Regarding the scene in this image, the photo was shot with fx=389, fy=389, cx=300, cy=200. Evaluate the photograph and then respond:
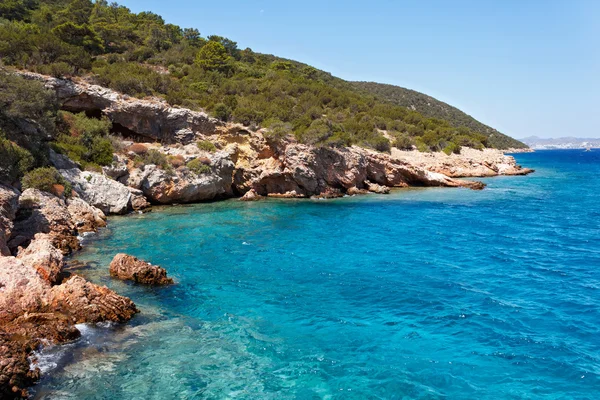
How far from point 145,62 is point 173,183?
24.6 metres

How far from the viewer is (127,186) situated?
26.3 metres

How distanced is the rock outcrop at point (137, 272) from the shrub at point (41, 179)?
843 cm

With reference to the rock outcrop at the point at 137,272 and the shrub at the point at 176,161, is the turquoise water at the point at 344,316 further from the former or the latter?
the shrub at the point at 176,161

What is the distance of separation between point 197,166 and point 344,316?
68.6 ft

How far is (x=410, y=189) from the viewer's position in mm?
38750

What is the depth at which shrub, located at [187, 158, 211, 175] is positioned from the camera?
95.3ft

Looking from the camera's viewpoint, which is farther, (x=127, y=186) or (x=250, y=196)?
(x=250, y=196)

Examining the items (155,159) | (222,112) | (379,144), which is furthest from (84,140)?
(379,144)

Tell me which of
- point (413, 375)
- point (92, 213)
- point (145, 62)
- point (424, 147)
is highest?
point (145, 62)

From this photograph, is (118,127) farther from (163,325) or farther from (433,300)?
(433,300)

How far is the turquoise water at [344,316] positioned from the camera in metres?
8.01

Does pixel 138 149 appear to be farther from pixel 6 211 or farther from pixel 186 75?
pixel 186 75

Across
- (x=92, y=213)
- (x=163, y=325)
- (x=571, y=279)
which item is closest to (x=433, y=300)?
(x=571, y=279)

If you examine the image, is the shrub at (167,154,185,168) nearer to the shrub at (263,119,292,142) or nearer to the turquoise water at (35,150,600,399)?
the turquoise water at (35,150,600,399)
